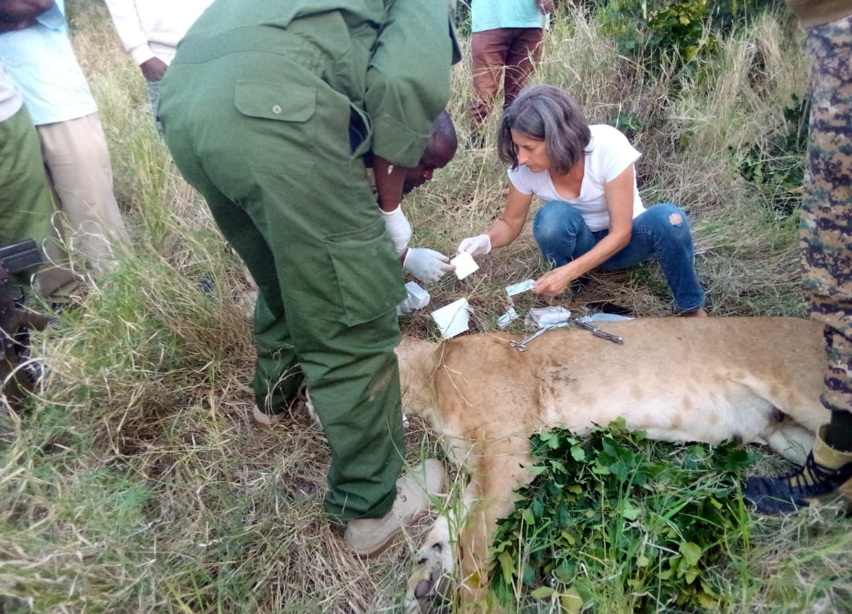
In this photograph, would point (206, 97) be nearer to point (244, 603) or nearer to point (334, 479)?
point (334, 479)

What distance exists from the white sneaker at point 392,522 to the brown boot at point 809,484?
1.11m

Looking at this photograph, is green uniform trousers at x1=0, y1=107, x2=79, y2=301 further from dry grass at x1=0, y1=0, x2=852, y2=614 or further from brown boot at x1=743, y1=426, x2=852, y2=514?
brown boot at x1=743, y1=426, x2=852, y2=514

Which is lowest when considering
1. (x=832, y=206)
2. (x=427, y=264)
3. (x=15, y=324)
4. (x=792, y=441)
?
(x=792, y=441)

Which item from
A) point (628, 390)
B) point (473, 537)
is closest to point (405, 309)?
point (628, 390)

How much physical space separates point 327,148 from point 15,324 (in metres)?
1.64

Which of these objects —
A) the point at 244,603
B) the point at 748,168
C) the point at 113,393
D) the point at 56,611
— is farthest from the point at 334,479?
the point at 748,168

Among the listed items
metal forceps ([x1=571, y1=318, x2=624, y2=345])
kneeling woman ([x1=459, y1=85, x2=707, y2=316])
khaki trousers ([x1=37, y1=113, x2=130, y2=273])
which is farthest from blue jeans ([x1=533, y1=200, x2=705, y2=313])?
khaki trousers ([x1=37, y1=113, x2=130, y2=273])

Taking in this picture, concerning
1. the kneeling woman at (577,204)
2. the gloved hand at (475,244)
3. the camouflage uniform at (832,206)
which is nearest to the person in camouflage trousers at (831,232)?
Result: the camouflage uniform at (832,206)

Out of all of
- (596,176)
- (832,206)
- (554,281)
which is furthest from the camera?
(596,176)

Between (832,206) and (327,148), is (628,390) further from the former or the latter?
(327,148)

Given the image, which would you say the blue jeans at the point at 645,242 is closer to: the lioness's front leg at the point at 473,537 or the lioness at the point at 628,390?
the lioness at the point at 628,390

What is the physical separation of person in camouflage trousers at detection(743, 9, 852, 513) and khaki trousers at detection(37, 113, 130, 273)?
2.84 meters

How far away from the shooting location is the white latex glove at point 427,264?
2.81 metres

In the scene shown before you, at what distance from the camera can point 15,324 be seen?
2396mm
